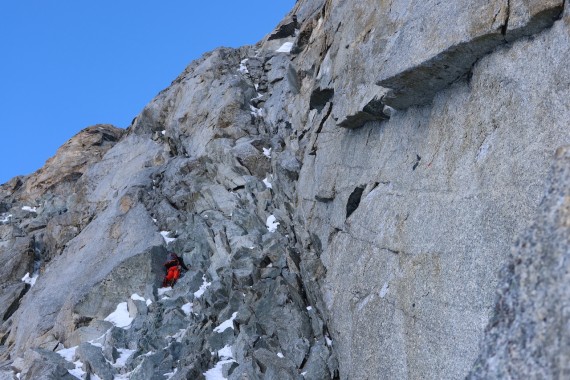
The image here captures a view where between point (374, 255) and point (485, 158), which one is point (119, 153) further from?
point (485, 158)

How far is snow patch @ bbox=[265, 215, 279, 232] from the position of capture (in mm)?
24413

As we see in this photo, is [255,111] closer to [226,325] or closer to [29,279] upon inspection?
[29,279]

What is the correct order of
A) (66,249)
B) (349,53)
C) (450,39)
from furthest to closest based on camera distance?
1. (66,249)
2. (349,53)
3. (450,39)

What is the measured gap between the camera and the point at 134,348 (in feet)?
71.2

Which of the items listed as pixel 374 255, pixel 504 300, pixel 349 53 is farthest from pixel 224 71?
pixel 504 300

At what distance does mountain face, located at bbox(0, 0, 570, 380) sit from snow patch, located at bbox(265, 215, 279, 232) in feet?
0.41

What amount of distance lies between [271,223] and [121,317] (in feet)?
23.9

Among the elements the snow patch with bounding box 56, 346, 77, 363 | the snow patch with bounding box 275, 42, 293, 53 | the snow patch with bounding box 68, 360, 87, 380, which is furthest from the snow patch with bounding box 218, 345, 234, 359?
the snow patch with bounding box 275, 42, 293, 53

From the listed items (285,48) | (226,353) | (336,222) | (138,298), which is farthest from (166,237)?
(285,48)

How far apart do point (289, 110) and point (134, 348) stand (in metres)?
13.7

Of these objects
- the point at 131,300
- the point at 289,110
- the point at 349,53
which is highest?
the point at 289,110

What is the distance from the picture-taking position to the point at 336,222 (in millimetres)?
17047

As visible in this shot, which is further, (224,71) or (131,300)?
(224,71)

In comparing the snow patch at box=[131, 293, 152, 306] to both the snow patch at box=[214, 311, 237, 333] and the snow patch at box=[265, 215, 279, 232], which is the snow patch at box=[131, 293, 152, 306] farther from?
the snow patch at box=[265, 215, 279, 232]
